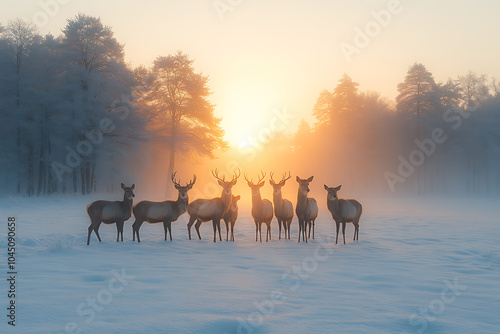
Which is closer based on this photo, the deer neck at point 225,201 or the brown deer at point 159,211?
the brown deer at point 159,211

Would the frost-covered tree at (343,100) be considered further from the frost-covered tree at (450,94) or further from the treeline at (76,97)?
the treeline at (76,97)

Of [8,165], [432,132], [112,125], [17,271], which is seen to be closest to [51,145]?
[112,125]

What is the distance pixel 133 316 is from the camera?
4.29 metres

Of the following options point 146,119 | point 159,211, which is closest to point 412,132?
point 146,119

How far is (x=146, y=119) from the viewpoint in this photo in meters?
29.6

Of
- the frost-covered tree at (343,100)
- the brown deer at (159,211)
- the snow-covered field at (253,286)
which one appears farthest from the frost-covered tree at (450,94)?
the brown deer at (159,211)

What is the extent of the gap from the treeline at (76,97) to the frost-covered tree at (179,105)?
0.09m

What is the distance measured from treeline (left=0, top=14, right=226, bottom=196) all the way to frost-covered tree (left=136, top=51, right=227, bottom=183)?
→ 87 mm

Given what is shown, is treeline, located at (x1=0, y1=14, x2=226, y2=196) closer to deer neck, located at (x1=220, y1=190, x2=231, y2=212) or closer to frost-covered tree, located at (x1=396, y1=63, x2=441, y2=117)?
deer neck, located at (x1=220, y1=190, x2=231, y2=212)

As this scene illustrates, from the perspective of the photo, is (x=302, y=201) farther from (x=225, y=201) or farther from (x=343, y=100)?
(x=343, y=100)

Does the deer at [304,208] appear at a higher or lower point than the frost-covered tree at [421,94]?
lower

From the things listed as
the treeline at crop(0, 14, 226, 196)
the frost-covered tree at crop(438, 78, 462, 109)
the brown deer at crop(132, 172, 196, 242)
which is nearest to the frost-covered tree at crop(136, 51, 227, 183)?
the treeline at crop(0, 14, 226, 196)

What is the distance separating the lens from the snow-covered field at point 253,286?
13.6 feet

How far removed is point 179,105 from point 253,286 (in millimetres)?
27442
